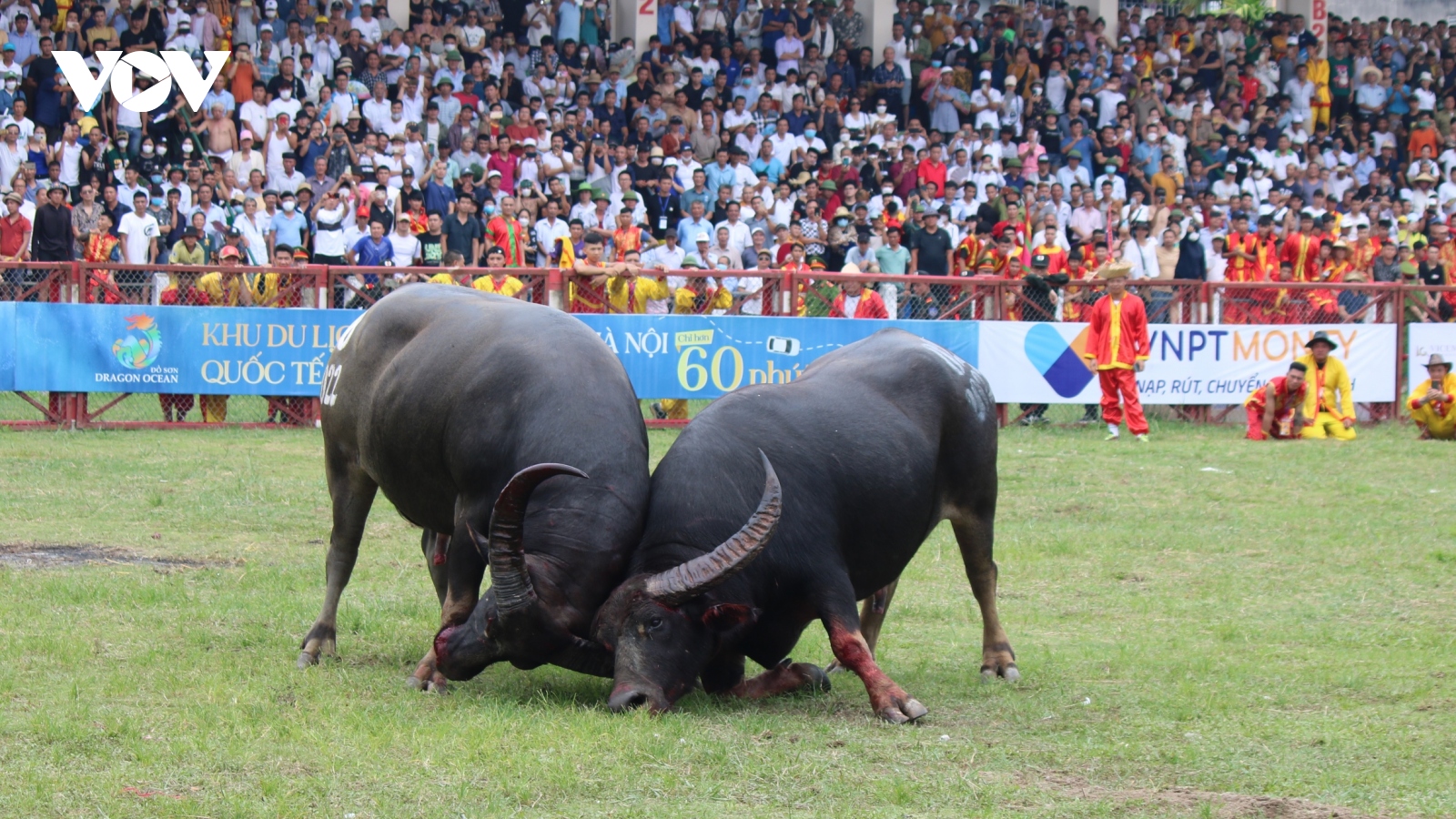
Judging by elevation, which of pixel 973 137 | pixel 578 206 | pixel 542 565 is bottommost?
pixel 542 565

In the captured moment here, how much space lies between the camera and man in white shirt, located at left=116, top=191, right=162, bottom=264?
18.1m

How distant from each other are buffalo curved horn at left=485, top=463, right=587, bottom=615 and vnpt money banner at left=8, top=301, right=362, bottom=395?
35.5ft

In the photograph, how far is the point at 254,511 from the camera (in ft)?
36.4

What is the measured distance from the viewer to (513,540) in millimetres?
5645

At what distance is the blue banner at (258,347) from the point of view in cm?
1553

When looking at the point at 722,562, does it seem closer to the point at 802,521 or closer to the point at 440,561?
the point at 802,521

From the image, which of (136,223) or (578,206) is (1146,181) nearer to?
(578,206)

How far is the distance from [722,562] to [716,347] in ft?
36.3

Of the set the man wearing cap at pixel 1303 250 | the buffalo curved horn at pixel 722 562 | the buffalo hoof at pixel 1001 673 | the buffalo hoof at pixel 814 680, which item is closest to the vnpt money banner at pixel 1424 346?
the man wearing cap at pixel 1303 250

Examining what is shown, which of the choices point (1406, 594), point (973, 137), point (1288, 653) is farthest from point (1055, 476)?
point (973, 137)

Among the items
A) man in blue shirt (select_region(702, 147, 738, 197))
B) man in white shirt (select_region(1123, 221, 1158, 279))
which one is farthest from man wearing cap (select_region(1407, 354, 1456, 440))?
man in blue shirt (select_region(702, 147, 738, 197))

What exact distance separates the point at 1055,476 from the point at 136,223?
37.7ft

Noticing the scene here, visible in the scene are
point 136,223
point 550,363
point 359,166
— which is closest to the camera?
point 550,363

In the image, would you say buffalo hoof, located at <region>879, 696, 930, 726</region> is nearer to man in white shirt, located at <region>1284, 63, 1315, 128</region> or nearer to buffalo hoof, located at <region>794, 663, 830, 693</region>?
buffalo hoof, located at <region>794, 663, 830, 693</region>
